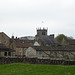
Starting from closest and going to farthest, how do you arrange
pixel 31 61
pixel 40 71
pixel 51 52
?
pixel 40 71
pixel 31 61
pixel 51 52

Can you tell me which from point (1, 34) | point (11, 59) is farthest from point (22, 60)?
point (1, 34)

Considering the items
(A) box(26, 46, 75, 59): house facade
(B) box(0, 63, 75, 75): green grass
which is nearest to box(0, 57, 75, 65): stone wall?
(B) box(0, 63, 75, 75): green grass

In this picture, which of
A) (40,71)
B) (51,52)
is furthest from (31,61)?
(51,52)

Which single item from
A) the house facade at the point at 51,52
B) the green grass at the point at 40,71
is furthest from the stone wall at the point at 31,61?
the house facade at the point at 51,52

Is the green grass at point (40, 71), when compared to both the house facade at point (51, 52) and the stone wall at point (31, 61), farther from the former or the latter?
the house facade at point (51, 52)

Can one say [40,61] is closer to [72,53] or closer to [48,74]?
[48,74]

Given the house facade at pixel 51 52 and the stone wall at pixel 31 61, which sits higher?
the house facade at pixel 51 52

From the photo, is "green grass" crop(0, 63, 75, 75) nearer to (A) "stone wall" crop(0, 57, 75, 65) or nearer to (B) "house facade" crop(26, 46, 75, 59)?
(A) "stone wall" crop(0, 57, 75, 65)

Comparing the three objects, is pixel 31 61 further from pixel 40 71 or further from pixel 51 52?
pixel 51 52

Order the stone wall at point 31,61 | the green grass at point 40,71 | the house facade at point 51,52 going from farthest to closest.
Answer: the house facade at point 51,52, the stone wall at point 31,61, the green grass at point 40,71

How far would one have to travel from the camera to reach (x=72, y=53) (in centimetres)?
5994

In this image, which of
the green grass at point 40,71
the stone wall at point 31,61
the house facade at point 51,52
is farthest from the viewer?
the house facade at point 51,52

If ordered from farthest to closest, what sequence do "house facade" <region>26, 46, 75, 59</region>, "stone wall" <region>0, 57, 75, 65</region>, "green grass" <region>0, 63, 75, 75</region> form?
"house facade" <region>26, 46, 75, 59</region>
"stone wall" <region>0, 57, 75, 65</region>
"green grass" <region>0, 63, 75, 75</region>

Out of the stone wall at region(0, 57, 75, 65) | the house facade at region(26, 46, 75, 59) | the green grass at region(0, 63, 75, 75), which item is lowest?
the green grass at region(0, 63, 75, 75)
